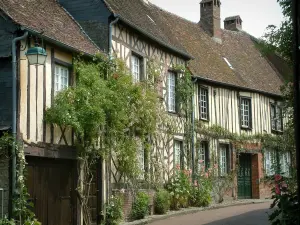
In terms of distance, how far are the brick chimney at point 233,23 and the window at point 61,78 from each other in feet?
56.7

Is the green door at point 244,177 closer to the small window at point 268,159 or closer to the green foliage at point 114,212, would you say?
the small window at point 268,159

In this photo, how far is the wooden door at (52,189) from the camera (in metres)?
11.1

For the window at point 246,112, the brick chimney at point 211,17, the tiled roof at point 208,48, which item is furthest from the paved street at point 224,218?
the brick chimney at point 211,17

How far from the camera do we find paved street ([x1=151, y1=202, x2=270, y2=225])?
44.1 ft

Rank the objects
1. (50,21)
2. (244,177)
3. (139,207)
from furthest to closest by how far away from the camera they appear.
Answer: (244,177) → (139,207) → (50,21)

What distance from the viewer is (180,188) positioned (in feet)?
54.9

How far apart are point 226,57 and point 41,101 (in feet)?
45.5

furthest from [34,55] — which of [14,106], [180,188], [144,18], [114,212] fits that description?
[180,188]

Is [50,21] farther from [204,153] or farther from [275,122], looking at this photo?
[275,122]

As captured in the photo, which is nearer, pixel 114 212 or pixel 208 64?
pixel 114 212

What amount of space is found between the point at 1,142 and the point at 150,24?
8811 mm

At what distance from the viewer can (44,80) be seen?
11.4m

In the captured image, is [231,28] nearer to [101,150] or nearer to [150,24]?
[150,24]

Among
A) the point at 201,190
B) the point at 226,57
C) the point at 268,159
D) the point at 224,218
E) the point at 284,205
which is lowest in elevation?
the point at 224,218
